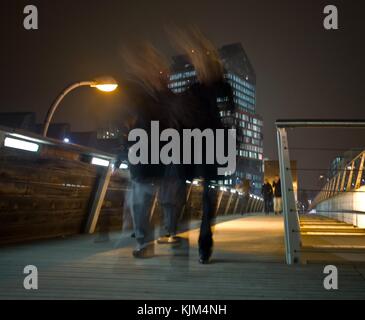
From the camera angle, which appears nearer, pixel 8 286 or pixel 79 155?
pixel 8 286

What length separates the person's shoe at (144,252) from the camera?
4.84 meters

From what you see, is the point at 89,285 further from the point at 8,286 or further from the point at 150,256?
the point at 150,256

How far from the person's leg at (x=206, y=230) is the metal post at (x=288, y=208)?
2.29ft

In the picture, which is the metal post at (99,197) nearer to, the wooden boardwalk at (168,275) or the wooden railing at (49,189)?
the wooden railing at (49,189)

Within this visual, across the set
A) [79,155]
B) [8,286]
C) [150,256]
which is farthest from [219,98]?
[79,155]

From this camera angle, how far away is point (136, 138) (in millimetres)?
4984

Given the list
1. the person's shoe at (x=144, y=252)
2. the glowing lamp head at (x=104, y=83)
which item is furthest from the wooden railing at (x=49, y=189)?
the glowing lamp head at (x=104, y=83)

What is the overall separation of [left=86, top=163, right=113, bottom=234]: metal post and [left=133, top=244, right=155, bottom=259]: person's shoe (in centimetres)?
331

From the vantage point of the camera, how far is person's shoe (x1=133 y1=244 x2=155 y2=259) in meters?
4.84

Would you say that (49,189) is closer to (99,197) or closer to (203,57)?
(99,197)

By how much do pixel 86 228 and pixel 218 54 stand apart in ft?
15.5

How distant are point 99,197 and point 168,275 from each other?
4528mm

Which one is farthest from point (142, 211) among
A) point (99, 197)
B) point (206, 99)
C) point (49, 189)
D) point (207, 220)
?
point (99, 197)

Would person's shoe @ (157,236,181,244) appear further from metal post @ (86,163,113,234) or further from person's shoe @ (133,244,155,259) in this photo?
metal post @ (86,163,113,234)
